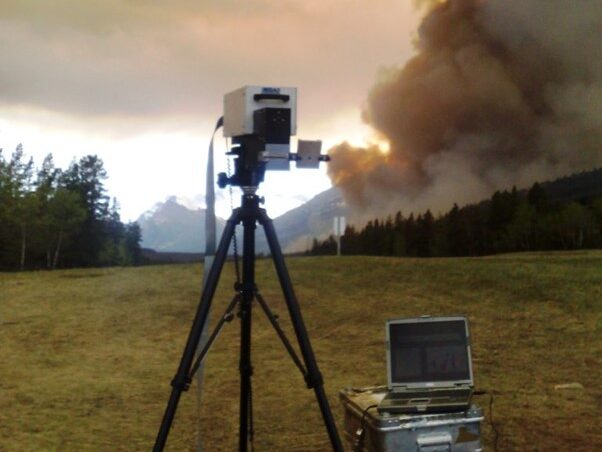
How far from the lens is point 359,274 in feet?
12.8

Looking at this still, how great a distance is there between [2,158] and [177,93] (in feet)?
2.89

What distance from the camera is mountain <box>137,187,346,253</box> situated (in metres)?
3.57

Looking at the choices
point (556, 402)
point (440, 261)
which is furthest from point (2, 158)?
point (556, 402)

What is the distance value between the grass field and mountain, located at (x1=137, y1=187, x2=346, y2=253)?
11cm

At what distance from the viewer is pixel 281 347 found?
369 centimetres

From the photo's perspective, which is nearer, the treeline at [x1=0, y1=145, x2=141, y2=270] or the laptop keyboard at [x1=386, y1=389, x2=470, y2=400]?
the laptop keyboard at [x1=386, y1=389, x2=470, y2=400]

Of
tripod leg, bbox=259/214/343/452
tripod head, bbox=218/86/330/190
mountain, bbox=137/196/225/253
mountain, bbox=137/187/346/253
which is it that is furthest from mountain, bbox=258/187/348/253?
tripod leg, bbox=259/214/343/452

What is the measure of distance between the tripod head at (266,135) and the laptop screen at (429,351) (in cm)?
85

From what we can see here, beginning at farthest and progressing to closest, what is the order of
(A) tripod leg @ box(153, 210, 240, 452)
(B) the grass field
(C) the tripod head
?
1. (B) the grass field
2. (C) the tripod head
3. (A) tripod leg @ box(153, 210, 240, 452)

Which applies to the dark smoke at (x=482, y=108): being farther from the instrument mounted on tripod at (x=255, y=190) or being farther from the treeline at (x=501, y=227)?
the instrument mounted on tripod at (x=255, y=190)

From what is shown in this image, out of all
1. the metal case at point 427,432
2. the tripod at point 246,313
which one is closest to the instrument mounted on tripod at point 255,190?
the tripod at point 246,313

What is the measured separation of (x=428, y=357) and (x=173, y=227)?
1456 mm

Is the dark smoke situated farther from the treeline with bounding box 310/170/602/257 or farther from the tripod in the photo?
the tripod

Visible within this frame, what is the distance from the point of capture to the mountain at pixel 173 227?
3.56 metres
